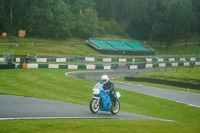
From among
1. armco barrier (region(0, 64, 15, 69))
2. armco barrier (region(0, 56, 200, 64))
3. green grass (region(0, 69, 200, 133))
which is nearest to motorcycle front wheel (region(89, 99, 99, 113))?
green grass (region(0, 69, 200, 133))

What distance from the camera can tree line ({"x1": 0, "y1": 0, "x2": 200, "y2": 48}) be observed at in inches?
2864

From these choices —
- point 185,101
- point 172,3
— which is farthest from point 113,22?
point 185,101

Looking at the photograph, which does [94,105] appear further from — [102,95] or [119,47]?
[119,47]

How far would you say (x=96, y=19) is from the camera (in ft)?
272

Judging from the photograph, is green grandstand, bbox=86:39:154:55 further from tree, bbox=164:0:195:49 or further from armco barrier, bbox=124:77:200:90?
armco barrier, bbox=124:77:200:90

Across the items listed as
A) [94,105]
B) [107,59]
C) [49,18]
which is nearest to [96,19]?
[49,18]

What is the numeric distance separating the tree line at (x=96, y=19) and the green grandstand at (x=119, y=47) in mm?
6283

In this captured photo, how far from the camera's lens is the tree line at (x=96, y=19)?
72.8 meters

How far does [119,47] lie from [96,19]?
1387 cm

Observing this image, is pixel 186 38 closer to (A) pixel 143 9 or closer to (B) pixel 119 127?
(A) pixel 143 9

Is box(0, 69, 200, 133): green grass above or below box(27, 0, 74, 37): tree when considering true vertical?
below

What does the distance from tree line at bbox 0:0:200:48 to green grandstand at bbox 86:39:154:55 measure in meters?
6.28

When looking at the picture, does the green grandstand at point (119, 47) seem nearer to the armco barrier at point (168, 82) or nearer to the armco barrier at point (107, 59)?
the armco barrier at point (107, 59)

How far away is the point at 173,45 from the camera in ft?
296
